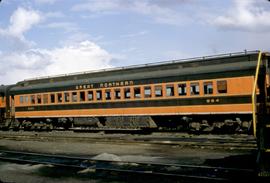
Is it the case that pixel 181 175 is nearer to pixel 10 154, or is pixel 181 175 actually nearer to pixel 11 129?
pixel 10 154

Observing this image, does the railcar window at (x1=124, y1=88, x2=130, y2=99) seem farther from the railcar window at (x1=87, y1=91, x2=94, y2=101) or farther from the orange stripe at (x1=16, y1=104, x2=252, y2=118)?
the railcar window at (x1=87, y1=91, x2=94, y2=101)

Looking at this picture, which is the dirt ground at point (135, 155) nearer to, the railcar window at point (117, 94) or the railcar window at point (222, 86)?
the railcar window at point (222, 86)

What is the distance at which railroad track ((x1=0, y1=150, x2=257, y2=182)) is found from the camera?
9.66 metres

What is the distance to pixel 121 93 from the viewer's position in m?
24.6

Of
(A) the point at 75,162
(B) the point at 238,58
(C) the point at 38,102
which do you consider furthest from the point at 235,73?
(C) the point at 38,102

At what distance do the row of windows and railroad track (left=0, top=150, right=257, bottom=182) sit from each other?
30.7 feet

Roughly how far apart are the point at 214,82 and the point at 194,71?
138cm

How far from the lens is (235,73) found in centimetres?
2000

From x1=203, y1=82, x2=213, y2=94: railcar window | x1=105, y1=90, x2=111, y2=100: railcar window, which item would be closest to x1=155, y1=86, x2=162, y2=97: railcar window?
x1=203, y1=82, x2=213, y2=94: railcar window

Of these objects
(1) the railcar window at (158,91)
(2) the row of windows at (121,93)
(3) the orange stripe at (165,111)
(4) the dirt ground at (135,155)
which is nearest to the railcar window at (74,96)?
(2) the row of windows at (121,93)

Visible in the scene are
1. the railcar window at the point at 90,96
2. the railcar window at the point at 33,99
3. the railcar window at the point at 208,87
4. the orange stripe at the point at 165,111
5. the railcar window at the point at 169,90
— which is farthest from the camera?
the railcar window at the point at 33,99

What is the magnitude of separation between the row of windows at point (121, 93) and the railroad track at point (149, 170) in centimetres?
937

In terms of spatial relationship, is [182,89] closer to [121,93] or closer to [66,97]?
[121,93]

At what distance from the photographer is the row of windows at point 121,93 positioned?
21.1 meters
